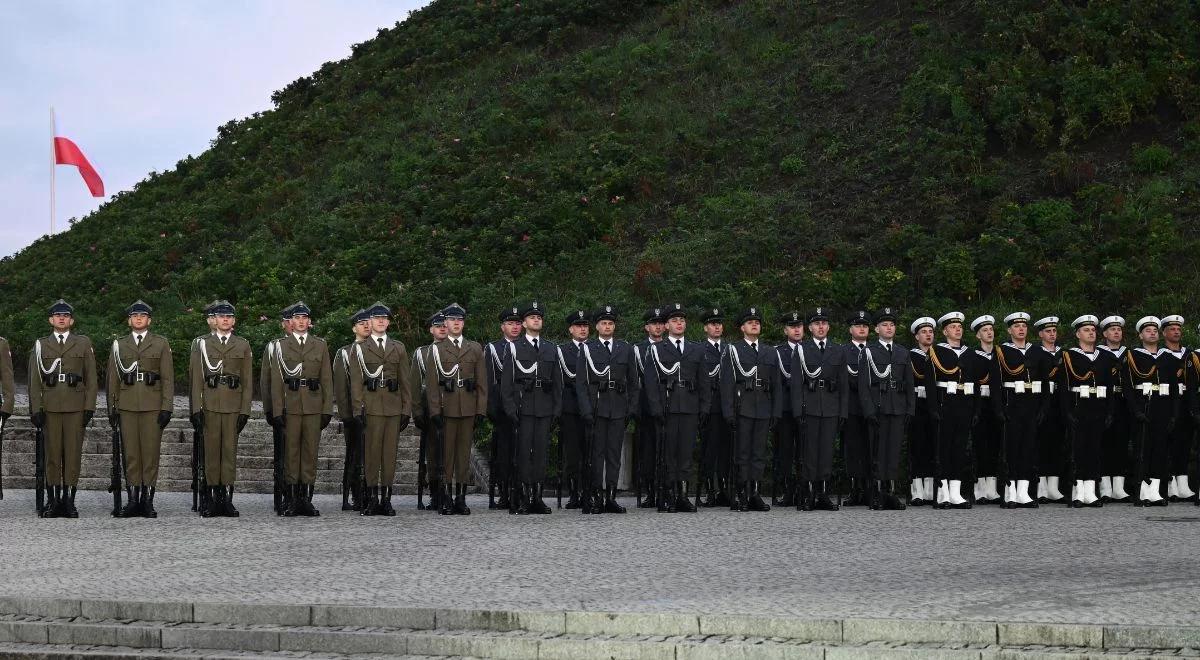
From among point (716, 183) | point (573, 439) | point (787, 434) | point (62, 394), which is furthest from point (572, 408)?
point (716, 183)

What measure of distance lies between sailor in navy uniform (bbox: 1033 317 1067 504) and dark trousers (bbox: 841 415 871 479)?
190 cm

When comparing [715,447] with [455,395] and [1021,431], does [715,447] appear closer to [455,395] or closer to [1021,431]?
[455,395]

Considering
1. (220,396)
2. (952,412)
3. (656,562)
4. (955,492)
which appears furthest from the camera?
(952,412)

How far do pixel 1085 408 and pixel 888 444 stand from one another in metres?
2.22

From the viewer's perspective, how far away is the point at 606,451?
46.7 feet

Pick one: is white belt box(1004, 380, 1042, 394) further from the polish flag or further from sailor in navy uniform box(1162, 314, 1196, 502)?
the polish flag

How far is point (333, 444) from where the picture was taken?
17.6 metres

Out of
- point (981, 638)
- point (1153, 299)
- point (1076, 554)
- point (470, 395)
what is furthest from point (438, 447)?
point (1153, 299)

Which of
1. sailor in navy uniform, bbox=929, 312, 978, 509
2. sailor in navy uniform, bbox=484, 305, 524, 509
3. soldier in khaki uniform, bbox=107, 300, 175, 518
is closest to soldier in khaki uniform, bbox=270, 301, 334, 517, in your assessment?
soldier in khaki uniform, bbox=107, 300, 175, 518

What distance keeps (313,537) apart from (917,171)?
18202 millimetres

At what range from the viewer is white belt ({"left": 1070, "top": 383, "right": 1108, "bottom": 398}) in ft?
49.2

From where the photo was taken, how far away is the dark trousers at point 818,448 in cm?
1432

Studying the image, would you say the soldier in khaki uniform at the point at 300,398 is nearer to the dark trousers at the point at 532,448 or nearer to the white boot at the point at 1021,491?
the dark trousers at the point at 532,448

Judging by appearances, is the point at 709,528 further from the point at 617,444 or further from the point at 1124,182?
the point at 1124,182
